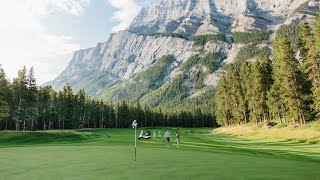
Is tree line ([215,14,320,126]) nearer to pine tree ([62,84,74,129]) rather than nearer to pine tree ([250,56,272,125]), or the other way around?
pine tree ([250,56,272,125])

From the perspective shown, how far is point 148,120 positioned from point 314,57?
13036 cm

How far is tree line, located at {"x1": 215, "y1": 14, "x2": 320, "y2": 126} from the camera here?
180ft

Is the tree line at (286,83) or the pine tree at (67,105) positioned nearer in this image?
the tree line at (286,83)

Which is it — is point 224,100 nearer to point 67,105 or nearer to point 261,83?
point 261,83

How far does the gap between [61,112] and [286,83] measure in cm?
8311

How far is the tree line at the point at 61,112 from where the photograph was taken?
76000 mm

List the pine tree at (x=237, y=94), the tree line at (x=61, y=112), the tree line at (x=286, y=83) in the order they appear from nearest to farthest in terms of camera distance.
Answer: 1. the tree line at (x=286, y=83)
2. the tree line at (x=61, y=112)
3. the pine tree at (x=237, y=94)

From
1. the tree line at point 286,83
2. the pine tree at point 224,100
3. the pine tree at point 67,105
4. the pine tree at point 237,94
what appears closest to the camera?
the tree line at point 286,83

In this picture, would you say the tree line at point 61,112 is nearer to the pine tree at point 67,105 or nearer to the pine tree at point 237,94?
the pine tree at point 67,105

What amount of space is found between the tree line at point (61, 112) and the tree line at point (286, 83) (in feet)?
201

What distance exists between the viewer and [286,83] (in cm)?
5844

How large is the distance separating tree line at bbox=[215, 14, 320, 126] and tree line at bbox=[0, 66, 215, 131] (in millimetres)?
61414

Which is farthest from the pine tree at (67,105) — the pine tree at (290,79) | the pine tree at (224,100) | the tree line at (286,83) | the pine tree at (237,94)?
the pine tree at (290,79)

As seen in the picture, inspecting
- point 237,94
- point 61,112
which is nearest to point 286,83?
point 237,94
